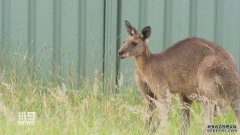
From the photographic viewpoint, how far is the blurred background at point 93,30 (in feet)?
29.9

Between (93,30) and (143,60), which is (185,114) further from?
(93,30)

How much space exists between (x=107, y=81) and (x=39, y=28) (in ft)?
3.69

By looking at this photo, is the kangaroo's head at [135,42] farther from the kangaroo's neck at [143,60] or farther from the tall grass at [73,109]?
the tall grass at [73,109]

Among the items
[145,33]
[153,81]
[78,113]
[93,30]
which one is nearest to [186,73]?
[153,81]

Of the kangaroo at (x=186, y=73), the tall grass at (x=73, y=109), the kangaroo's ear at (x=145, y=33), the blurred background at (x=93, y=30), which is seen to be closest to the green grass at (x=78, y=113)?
the tall grass at (x=73, y=109)

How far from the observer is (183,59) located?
7.35 metres

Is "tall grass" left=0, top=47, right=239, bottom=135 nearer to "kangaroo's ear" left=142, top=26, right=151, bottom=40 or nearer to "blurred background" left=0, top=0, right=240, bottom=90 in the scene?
"blurred background" left=0, top=0, right=240, bottom=90

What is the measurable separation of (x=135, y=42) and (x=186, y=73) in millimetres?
585

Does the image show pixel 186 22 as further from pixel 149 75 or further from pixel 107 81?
pixel 149 75

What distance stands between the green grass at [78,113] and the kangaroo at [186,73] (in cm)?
19

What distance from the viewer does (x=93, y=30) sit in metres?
9.30

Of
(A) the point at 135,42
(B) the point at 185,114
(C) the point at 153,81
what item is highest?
(A) the point at 135,42

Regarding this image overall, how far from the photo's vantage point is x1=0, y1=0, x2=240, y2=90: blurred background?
9.12 m

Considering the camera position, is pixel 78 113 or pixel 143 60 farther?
pixel 143 60
